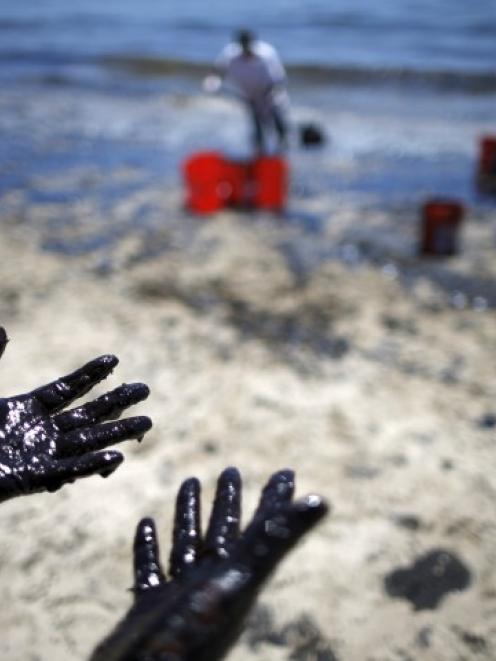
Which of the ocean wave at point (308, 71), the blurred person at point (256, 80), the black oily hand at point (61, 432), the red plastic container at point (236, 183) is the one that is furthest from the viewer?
the ocean wave at point (308, 71)

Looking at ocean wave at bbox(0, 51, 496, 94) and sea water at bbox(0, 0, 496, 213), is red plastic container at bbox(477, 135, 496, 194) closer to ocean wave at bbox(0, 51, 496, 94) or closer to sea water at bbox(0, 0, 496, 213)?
sea water at bbox(0, 0, 496, 213)

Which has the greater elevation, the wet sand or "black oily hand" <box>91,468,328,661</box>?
"black oily hand" <box>91,468,328,661</box>

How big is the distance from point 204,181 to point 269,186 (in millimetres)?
728

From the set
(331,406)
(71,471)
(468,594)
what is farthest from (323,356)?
(71,471)

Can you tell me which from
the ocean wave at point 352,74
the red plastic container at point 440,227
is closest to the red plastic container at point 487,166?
the red plastic container at point 440,227

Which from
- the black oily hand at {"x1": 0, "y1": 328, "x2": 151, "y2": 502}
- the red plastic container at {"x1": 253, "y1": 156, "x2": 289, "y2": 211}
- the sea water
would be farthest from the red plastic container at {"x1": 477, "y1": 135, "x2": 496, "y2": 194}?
the black oily hand at {"x1": 0, "y1": 328, "x2": 151, "y2": 502}

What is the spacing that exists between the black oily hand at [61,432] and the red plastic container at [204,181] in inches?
189

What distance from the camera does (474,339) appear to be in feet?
14.0

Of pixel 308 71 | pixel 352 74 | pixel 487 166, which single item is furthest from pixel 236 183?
pixel 308 71

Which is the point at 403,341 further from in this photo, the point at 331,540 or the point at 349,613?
the point at 349,613

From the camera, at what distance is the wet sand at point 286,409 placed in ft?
7.80

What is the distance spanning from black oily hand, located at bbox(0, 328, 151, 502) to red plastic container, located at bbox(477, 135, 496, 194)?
652cm

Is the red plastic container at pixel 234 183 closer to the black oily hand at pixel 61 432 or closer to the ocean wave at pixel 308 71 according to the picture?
the black oily hand at pixel 61 432

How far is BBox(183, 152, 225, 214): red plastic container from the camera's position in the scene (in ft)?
20.9
